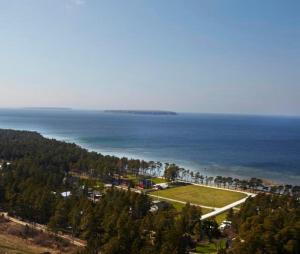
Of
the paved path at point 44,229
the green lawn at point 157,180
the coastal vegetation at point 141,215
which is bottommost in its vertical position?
the paved path at point 44,229

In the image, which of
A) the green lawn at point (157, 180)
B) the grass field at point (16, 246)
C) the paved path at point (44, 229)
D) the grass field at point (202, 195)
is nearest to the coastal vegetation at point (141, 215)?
the grass field at point (202, 195)

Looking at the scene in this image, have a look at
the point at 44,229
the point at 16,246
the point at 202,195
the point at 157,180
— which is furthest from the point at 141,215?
the point at 157,180

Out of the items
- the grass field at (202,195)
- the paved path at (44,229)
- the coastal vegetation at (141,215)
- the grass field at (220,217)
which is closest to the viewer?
the coastal vegetation at (141,215)

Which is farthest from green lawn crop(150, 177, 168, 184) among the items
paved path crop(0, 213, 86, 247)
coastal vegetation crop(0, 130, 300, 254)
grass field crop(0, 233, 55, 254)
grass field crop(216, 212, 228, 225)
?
grass field crop(0, 233, 55, 254)

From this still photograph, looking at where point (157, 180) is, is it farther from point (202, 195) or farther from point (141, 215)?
point (141, 215)

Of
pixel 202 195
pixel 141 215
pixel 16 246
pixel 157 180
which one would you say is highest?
pixel 141 215

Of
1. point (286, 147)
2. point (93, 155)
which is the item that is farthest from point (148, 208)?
point (286, 147)

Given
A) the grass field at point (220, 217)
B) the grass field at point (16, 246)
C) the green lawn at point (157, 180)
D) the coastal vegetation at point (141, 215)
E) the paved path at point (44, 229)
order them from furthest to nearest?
1. the green lawn at point (157, 180)
2. the grass field at point (220, 217)
3. the paved path at point (44, 229)
4. the grass field at point (16, 246)
5. the coastal vegetation at point (141, 215)

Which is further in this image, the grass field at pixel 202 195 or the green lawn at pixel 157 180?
the green lawn at pixel 157 180

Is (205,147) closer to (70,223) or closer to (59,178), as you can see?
(59,178)

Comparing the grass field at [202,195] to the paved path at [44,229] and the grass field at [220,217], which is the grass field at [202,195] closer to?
the grass field at [220,217]
